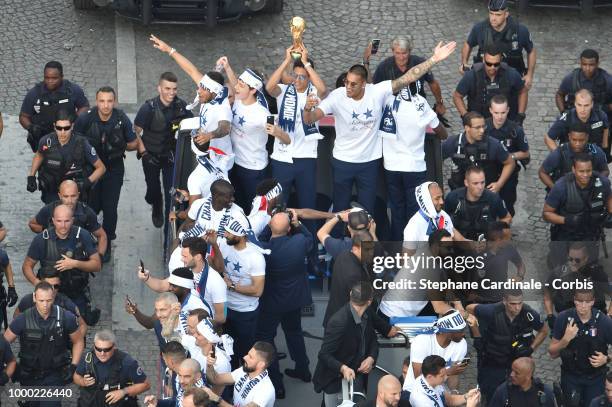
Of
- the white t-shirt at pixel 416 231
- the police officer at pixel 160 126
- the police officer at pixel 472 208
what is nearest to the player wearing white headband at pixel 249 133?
the police officer at pixel 160 126

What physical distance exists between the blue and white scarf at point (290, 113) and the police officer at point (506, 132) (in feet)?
6.30

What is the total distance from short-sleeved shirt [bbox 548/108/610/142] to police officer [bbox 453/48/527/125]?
76 cm

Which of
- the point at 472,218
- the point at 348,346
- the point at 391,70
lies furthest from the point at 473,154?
the point at 348,346

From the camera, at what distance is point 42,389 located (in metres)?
16.8

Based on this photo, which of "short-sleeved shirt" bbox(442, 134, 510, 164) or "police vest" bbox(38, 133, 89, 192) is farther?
"short-sleeved shirt" bbox(442, 134, 510, 164)

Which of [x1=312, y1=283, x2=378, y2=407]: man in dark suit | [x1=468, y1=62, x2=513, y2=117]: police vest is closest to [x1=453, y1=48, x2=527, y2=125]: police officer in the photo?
[x1=468, y1=62, x2=513, y2=117]: police vest

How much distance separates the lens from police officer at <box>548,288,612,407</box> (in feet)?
56.0

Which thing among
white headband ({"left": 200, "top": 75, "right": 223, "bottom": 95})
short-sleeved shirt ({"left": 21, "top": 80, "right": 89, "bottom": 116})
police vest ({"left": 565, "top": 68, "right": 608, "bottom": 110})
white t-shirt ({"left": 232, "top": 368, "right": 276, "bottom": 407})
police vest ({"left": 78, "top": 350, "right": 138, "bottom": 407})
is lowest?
police vest ({"left": 78, "top": 350, "right": 138, "bottom": 407})

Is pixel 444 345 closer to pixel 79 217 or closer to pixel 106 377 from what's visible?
pixel 106 377

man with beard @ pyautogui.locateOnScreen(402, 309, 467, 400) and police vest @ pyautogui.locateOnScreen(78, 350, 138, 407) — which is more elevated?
man with beard @ pyautogui.locateOnScreen(402, 309, 467, 400)

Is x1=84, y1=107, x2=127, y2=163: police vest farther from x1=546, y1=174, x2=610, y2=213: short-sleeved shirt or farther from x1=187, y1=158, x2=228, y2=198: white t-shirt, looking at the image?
x1=546, y1=174, x2=610, y2=213: short-sleeved shirt

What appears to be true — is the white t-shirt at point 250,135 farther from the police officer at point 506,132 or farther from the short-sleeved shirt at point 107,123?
the police officer at point 506,132

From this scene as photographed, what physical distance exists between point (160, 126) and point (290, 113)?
155cm

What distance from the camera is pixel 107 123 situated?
19.2m
